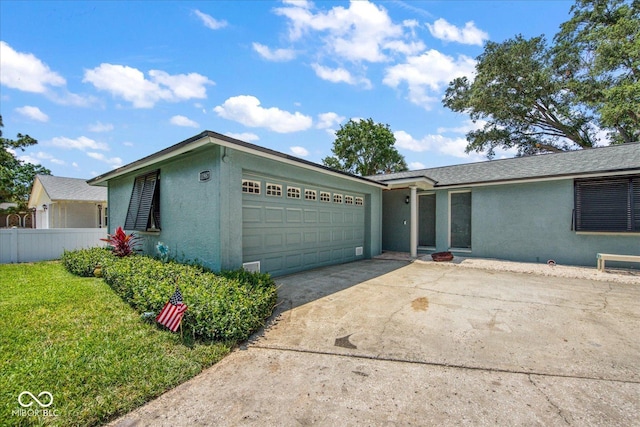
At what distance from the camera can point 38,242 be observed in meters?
9.68

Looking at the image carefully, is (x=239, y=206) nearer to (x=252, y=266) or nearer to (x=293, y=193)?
(x=252, y=266)

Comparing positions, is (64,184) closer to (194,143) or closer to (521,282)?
(194,143)

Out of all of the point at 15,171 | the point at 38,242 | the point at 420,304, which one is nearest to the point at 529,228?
the point at 420,304

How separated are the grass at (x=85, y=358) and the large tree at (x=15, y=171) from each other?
54.4 feet

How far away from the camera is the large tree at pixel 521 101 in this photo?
58.6ft

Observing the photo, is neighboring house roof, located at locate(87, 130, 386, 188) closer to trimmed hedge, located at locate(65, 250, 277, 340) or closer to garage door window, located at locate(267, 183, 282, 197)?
garage door window, located at locate(267, 183, 282, 197)

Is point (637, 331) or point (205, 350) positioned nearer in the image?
point (205, 350)

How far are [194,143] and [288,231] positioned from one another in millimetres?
3113

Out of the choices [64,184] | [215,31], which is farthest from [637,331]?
[64,184]

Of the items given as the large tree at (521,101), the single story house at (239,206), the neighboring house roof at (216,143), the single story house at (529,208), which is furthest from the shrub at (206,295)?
the large tree at (521,101)

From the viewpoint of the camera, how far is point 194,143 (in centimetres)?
518

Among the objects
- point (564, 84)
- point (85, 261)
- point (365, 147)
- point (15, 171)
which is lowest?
point (85, 261)

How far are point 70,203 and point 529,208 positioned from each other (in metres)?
21.8

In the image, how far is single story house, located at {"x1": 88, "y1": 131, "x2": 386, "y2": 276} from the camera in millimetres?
5574
